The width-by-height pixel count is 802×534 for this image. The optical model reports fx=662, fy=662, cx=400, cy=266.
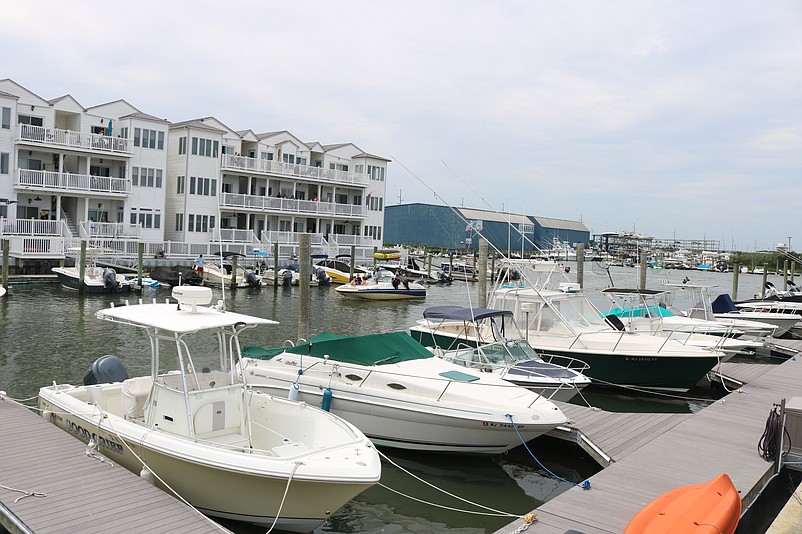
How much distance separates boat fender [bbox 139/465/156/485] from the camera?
888 centimetres

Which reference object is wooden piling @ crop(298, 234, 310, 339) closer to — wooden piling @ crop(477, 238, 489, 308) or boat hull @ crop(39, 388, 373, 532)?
wooden piling @ crop(477, 238, 489, 308)

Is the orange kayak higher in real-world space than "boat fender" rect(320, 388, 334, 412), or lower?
higher

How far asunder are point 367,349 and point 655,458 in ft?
18.5

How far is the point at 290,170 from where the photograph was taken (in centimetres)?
5662

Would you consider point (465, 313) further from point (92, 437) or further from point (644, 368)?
point (92, 437)

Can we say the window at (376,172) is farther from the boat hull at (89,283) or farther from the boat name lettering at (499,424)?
the boat name lettering at (499,424)

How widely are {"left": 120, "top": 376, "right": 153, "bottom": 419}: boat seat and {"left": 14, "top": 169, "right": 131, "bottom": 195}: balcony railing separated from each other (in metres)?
36.9

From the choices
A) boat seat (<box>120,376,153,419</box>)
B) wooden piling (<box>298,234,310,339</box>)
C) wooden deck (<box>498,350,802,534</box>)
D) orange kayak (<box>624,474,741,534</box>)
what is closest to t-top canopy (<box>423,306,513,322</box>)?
wooden deck (<box>498,350,802,534</box>)

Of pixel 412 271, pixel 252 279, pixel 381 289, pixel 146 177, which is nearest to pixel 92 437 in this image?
pixel 381 289

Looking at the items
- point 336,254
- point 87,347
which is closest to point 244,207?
point 336,254

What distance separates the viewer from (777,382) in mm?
17109

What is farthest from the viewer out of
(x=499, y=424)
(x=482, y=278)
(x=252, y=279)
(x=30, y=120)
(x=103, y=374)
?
(x=30, y=120)

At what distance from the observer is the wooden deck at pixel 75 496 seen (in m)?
7.38

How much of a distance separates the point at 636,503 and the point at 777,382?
1073cm
